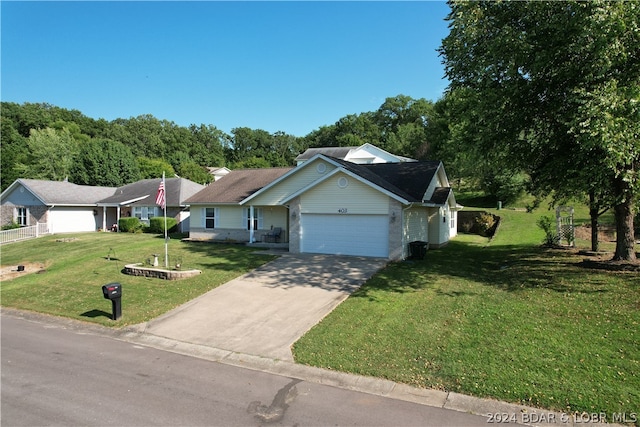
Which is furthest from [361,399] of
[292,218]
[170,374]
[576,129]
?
[292,218]

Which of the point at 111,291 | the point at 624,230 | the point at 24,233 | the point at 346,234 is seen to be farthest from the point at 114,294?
the point at 24,233

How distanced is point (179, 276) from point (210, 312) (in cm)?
417

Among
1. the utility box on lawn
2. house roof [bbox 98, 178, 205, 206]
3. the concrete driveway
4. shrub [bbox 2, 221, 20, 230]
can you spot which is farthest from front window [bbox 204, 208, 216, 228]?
shrub [bbox 2, 221, 20, 230]

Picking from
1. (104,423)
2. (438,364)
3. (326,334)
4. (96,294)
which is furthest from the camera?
(96,294)

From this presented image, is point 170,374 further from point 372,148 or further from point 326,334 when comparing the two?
point 372,148

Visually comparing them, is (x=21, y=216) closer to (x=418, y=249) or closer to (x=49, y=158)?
(x=49, y=158)

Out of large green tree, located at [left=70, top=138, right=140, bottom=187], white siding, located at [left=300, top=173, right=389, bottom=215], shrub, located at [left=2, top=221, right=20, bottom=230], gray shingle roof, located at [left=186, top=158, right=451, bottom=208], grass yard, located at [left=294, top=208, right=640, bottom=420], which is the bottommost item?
grass yard, located at [left=294, top=208, right=640, bottom=420]

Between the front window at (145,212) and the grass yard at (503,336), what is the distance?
2497 centimetres

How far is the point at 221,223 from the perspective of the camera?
25000 mm

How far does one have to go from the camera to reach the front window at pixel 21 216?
32.1 m

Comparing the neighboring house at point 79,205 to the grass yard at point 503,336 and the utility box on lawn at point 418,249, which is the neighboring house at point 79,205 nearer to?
the utility box on lawn at point 418,249

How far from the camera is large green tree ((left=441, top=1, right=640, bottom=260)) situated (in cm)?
968

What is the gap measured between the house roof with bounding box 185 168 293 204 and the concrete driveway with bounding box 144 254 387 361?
10386mm

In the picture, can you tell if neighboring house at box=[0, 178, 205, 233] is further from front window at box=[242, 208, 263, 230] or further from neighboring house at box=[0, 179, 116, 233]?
front window at box=[242, 208, 263, 230]
